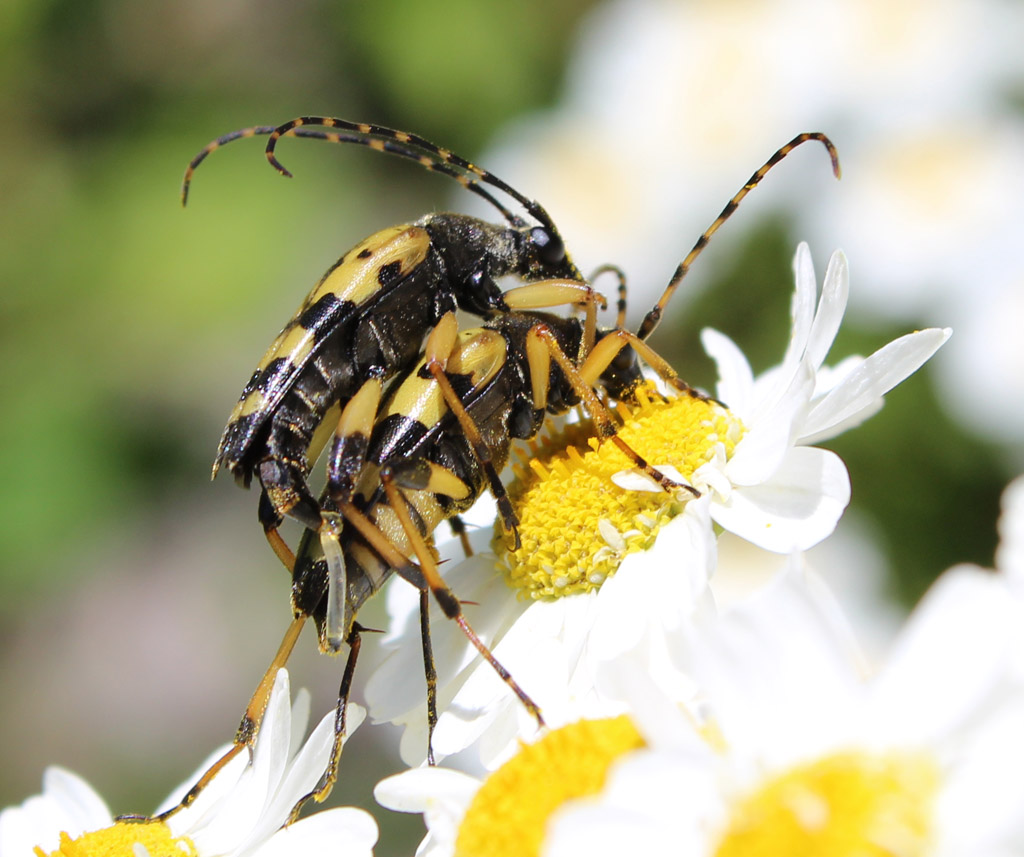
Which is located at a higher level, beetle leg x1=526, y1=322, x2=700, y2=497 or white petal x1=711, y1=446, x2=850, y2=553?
beetle leg x1=526, y1=322, x2=700, y2=497

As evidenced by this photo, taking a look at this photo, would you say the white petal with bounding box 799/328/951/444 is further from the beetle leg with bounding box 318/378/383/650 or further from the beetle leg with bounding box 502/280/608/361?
the beetle leg with bounding box 318/378/383/650

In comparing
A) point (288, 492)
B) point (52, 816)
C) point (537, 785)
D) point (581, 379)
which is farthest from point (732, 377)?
point (52, 816)

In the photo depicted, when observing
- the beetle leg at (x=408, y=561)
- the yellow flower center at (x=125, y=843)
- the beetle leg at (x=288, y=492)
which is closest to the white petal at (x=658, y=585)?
the beetle leg at (x=408, y=561)

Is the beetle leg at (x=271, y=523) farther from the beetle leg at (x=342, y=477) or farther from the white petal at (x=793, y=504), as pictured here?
the white petal at (x=793, y=504)

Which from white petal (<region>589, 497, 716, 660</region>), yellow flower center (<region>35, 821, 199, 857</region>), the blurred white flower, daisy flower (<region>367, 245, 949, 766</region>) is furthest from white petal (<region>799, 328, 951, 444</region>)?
the blurred white flower

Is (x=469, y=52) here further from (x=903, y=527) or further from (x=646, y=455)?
(x=646, y=455)

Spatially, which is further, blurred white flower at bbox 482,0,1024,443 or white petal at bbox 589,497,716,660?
blurred white flower at bbox 482,0,1024,443

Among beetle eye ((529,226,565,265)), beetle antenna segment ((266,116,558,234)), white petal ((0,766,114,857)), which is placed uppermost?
beetle antenna segment ((266,116,558,234))
